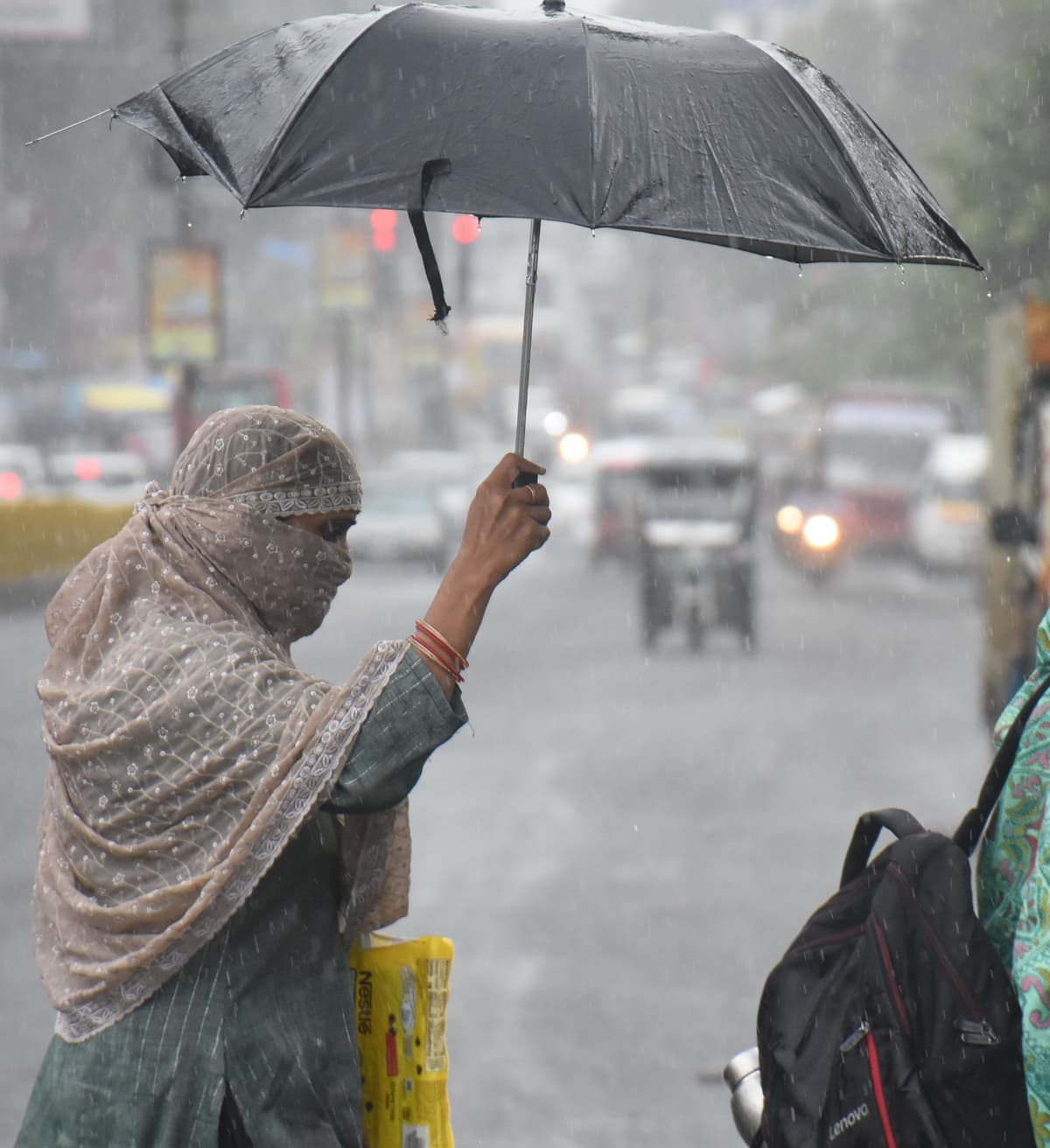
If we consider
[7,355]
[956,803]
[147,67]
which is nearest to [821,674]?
[956,803]

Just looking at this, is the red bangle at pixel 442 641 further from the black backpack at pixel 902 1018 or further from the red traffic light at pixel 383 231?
the red traffic light at pixel 383 231

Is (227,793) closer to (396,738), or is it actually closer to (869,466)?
(396,738)

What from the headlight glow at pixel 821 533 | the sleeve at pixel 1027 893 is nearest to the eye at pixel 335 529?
the sleeve at pixel 1027 893

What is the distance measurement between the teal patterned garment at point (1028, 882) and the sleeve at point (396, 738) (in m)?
0.63

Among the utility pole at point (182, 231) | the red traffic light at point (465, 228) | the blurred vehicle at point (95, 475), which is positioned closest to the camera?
the utility pole at point (182, 231)

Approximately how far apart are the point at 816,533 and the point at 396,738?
79.0 feet

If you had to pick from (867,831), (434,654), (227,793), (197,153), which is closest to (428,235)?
(197,153)

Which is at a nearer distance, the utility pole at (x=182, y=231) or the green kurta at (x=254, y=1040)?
the green kurta at (x=254, y=1040)

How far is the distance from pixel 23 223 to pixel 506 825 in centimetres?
4451

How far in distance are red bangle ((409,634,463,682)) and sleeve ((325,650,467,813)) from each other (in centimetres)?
3

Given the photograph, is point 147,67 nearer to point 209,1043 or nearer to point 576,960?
point 576,960

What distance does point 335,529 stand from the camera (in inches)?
89.7

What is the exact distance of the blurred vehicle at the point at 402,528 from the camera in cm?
2986

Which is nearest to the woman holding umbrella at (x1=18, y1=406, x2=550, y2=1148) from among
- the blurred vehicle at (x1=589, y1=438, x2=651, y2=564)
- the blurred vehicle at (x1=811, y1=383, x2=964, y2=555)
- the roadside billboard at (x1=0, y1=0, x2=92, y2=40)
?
the roadside billboard at (x1=0, y1=0, x2=92, y2=40)
